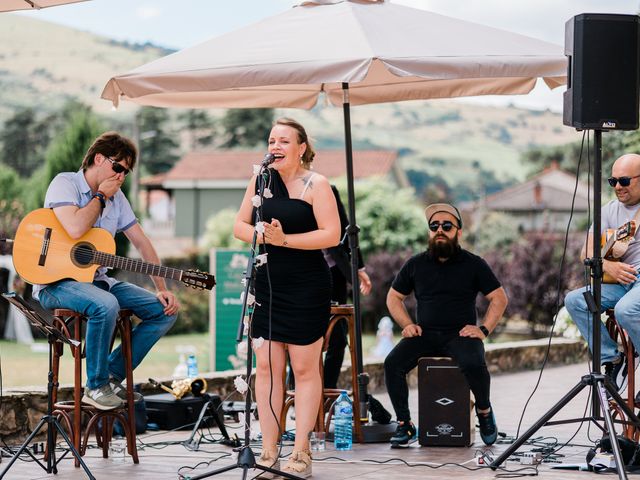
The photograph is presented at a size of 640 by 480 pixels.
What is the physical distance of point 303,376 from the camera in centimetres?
611

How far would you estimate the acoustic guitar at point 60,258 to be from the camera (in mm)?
6594

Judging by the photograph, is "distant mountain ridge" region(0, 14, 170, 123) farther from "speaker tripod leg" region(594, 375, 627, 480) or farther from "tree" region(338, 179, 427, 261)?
"speaker tripod leg" region(594, 375, 627, 480)

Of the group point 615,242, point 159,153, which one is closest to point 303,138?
point 615,242

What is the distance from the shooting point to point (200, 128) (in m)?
112

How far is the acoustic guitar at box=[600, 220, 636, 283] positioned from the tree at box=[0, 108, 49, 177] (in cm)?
9634

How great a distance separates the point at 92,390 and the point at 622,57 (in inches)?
145

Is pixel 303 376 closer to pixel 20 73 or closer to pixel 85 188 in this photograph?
pixel 85 188

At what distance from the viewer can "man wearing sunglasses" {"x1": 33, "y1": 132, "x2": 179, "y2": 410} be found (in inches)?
260

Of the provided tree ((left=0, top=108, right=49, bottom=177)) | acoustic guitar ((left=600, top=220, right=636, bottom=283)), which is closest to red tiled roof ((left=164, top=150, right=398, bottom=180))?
tree ((left=0, top=108, right=49, bottom=177))

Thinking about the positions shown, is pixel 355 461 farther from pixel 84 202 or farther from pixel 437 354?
pixel 84 202

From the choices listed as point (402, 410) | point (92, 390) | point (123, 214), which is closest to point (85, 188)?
point (123, 214)

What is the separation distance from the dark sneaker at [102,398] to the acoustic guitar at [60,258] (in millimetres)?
664

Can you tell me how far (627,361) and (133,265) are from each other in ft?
10.2

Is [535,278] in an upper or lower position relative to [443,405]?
lower
